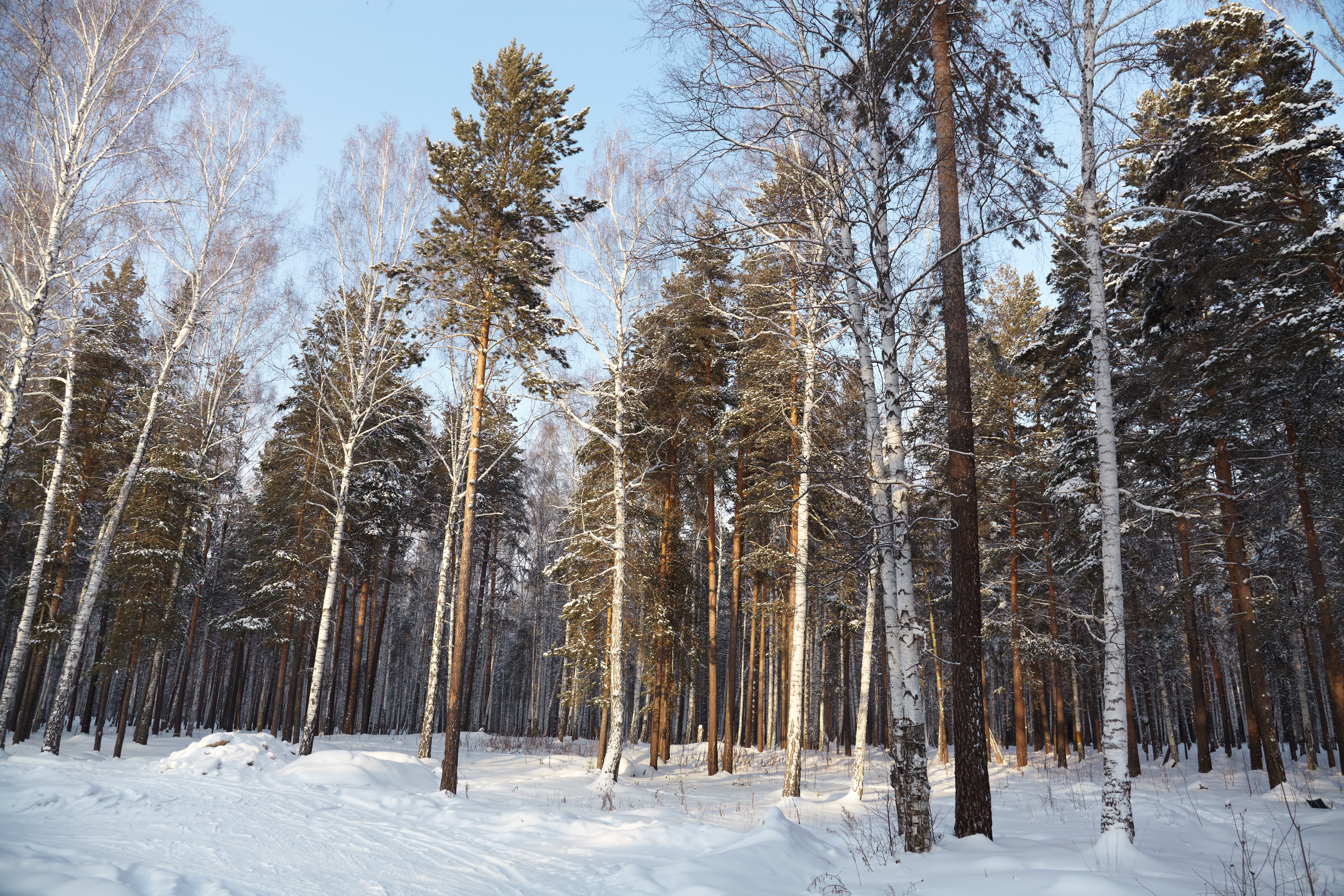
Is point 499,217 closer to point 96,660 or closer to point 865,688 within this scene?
point 865,688

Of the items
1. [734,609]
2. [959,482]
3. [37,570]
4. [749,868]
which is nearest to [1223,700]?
[734,609]

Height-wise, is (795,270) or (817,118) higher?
(817,118)

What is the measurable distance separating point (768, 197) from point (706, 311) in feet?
10.3

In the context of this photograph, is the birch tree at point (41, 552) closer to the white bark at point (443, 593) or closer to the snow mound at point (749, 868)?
the white bark at point (443, 593)

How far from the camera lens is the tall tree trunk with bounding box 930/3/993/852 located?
741 cm

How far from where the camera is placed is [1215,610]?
88.4 ft

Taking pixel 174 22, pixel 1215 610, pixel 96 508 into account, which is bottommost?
pixel 1215 610

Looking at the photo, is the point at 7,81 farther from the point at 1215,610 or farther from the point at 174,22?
the point at 1215,610

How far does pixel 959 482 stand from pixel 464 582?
9.37m

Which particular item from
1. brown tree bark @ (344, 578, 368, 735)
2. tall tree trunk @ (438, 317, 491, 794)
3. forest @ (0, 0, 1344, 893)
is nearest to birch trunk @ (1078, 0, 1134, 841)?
forest @ (0, 0, 1344, 893)

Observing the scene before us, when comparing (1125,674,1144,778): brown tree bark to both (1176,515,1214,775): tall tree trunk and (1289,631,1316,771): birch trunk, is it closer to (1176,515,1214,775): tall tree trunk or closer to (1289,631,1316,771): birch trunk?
(1176,515,1214,775): tall tree trunk

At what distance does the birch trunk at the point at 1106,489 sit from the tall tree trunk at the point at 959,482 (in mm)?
1289

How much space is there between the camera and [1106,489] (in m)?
8.11

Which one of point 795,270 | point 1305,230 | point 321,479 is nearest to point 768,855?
point 795,270
